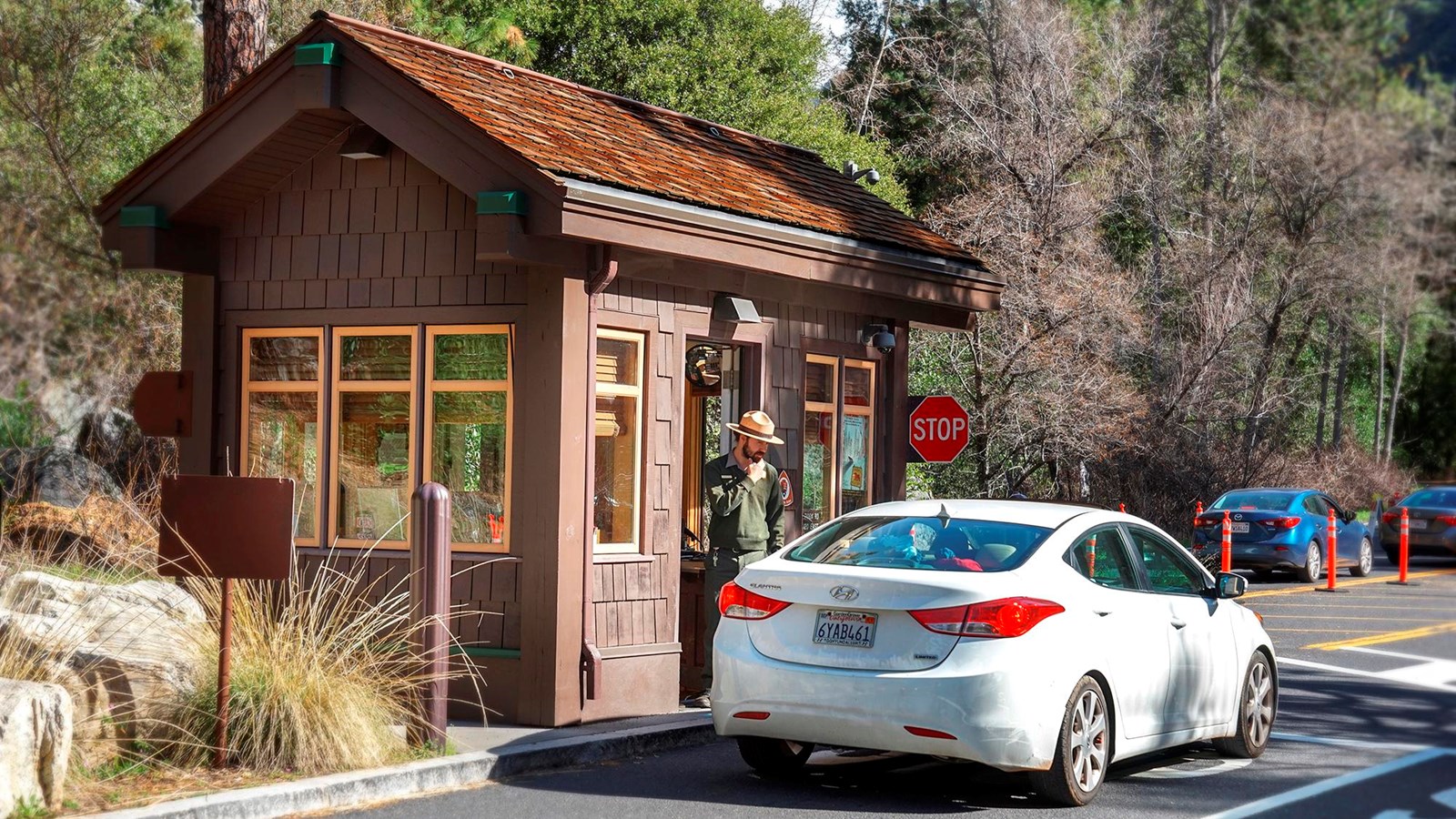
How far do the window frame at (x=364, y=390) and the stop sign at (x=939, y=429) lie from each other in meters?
6.08

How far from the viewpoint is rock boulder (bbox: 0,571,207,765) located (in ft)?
25.3

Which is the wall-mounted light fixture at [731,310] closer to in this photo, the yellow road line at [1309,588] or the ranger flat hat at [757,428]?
the ranger flat hat at [757,428]

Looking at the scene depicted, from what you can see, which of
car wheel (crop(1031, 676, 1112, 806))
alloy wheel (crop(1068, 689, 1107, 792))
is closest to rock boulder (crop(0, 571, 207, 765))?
car wheel (crop(1031, 676, 1112, 806))

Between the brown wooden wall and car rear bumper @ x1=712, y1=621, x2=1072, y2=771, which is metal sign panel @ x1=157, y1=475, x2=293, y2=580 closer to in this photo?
the brown wooden wall

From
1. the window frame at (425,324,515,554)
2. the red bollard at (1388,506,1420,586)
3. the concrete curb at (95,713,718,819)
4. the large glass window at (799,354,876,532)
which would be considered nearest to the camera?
the red bollard at (1388,506,1420,586)

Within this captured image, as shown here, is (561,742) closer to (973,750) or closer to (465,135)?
(973,750)

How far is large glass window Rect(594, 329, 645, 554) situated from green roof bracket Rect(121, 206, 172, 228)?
3384 millimetres

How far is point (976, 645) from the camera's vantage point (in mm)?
7320

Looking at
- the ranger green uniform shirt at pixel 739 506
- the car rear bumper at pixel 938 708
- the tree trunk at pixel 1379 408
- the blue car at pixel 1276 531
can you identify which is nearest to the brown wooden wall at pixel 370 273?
the ranger green uniform shirt at pixel 739 506

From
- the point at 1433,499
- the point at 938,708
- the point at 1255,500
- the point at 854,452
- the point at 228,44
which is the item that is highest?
the point at 228,44

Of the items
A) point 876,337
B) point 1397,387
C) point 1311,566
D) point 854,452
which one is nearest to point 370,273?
point 876,337

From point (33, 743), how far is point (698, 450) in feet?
26.9

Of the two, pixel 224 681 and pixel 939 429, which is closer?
pixel 224 681

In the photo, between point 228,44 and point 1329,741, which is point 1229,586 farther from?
point 228,44
